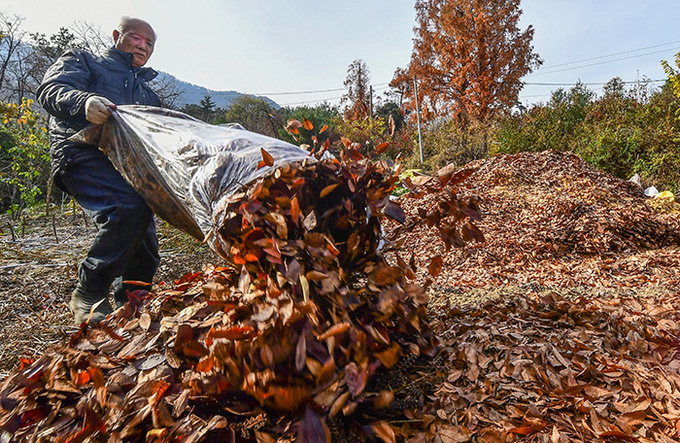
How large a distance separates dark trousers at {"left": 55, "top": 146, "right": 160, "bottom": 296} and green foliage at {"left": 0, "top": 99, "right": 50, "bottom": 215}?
10.4ft

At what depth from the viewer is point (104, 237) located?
1989 millimetres

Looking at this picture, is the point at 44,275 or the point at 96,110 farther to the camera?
the point at 44,275

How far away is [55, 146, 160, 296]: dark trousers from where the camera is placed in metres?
2.00

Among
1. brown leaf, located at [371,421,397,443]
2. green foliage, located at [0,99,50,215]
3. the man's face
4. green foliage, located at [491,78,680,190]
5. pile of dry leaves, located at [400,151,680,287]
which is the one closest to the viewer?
brown leaf, located at [371,421,397,443]

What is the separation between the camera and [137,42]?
2281mm

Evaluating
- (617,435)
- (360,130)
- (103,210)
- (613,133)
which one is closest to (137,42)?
(103,210)

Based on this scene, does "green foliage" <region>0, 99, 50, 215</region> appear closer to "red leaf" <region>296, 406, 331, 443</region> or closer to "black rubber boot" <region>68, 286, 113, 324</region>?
"black rubber boot" <region>68, 286, 113, 324</region>

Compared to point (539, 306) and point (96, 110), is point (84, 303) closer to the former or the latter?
point (96, 110)

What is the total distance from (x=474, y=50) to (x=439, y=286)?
1724 centimetres

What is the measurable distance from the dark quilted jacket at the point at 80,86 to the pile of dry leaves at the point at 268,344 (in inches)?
51.5

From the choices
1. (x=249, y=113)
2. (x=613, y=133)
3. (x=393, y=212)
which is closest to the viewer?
(x=393, y=212)

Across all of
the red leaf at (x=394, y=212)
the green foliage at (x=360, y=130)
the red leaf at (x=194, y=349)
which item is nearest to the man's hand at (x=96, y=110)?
the red leaf at (x=194, y=349)

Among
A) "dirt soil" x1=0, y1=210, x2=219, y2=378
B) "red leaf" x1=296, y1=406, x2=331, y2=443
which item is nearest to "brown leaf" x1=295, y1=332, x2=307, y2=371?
"red leaf" x1=296, y1=406, x2=331, y2=443

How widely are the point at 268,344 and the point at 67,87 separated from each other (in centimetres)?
197
